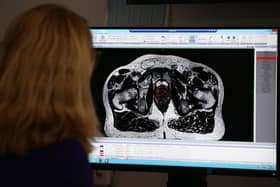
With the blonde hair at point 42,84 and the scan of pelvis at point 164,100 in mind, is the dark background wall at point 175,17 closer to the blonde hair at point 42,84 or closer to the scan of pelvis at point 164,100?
the scan of pelvis at point 164,100

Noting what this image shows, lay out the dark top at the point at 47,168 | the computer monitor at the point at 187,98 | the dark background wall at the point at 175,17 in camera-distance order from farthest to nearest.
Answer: the dark background wall at the point at 175,17, the computer monitor at the point at 187,98, the dark top at the point at 47,168

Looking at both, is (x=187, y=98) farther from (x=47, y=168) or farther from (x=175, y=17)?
(x=47, y=168)

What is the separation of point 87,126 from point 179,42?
1.52ft

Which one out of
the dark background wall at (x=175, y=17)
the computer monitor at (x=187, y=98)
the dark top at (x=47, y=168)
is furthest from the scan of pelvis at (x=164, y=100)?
the dark top at (x=47, y=168)

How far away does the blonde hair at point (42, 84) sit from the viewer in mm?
810

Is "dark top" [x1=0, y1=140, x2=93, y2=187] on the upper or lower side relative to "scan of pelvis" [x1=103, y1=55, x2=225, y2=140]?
lower

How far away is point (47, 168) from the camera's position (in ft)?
2.59

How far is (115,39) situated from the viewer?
1.25 meters

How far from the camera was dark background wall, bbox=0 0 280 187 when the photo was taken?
148cm

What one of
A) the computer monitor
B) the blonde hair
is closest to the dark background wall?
Answer: the computer monitor

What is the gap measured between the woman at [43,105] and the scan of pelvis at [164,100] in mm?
376

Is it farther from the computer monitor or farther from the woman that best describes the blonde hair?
the computer monitor

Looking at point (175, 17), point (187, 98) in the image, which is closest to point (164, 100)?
point (187, 98)

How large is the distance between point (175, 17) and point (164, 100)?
1.32ft
